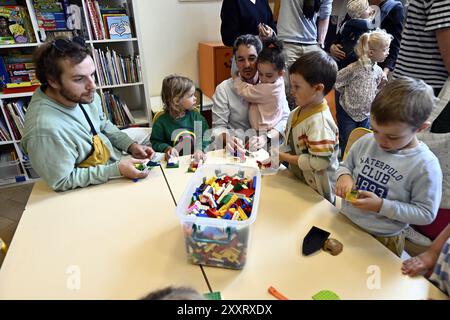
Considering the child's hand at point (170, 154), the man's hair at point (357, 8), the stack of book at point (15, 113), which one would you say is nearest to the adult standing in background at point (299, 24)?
the man's hair at point (357, 8)

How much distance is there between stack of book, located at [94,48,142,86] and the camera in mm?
2633

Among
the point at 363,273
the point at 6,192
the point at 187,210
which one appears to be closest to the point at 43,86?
the point at 187,210

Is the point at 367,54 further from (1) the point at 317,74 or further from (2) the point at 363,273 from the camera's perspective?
(2) the point at 363,273

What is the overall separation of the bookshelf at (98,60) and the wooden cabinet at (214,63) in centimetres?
67

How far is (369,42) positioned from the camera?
6.84 feet

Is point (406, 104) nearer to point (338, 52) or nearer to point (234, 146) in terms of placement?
point (234, 146)

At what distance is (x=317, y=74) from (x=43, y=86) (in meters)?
1.19

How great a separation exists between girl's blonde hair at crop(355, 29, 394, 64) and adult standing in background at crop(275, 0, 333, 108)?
42cm

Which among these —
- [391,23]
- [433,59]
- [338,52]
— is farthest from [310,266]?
[391,23]

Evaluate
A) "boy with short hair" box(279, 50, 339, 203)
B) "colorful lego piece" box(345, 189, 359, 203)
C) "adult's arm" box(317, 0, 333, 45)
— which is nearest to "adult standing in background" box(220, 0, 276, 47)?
"adult's arm" box(317, 0, 333, 45)

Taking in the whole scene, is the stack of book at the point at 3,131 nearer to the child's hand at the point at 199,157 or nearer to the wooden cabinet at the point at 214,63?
the wooden cabinet at the point at 214,63

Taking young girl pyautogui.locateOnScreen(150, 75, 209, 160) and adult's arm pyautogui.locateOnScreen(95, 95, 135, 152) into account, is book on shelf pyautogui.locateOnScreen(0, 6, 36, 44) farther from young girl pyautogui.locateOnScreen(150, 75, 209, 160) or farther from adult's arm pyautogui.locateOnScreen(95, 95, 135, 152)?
young girl pyautogui.locateOnScreen(150, 75, 209, 160)

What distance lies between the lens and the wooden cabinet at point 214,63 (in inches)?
113

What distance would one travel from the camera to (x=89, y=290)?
2.64 feet
